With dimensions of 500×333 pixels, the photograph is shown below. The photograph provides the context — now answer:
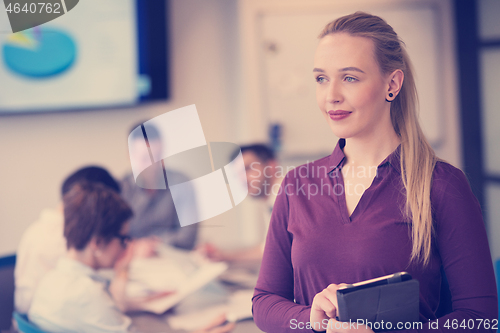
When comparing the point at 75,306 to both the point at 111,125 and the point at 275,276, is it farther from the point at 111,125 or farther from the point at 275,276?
the point at 111,125

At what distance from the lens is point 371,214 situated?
2.22 ft

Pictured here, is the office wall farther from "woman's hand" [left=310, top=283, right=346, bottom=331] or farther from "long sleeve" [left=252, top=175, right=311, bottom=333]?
"woman's hand" [left=310, top=283, right=346, bottom=331]

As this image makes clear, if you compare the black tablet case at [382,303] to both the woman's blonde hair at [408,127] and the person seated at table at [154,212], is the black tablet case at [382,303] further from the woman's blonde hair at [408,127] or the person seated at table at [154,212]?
the person seated at table at [154,212]

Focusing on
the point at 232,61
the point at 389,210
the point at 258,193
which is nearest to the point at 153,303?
the point at 258,193

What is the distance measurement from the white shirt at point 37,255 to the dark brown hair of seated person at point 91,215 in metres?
0.14

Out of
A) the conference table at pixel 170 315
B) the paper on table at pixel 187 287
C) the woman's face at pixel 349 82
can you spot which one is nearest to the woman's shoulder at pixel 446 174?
the woman's face at pixel 349 82

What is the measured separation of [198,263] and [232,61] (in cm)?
154

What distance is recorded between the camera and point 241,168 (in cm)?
125

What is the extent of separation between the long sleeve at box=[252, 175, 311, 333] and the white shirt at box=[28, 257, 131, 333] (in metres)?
0.59

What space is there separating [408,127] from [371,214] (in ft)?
0.52

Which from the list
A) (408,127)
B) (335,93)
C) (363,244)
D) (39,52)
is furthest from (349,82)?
(39,52)

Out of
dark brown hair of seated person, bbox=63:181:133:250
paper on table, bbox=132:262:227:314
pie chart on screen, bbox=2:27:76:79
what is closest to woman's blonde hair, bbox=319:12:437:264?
A: paper on table, bbox=132:262:227:314

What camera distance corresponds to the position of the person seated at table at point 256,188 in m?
1.61

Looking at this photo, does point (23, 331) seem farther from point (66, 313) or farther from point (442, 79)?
point (442, 79)
